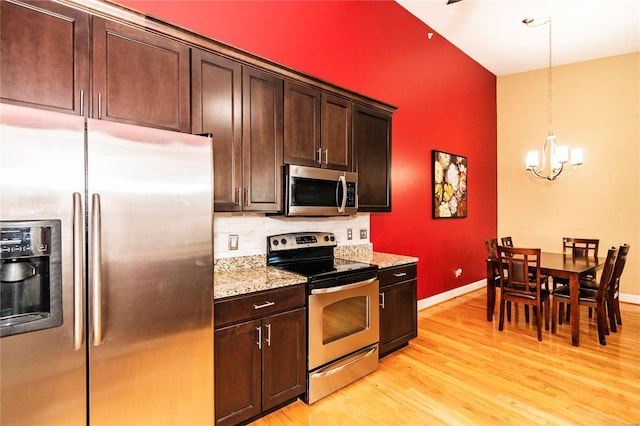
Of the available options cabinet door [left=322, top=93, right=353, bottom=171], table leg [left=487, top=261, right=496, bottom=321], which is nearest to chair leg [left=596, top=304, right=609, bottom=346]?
table leg [left=487, top=261, right=496, bottom=321]

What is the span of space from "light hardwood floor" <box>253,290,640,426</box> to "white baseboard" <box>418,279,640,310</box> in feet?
2.41

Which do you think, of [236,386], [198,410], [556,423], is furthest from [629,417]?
[198,410]

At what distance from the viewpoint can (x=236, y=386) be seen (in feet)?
6.49

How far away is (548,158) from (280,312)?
560 cm

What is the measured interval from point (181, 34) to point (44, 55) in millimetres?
715

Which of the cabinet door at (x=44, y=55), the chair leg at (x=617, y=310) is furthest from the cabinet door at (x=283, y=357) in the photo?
the chair leg at (x=617, y=310)

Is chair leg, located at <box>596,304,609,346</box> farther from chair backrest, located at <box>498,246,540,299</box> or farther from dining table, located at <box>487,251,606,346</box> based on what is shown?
chair backrest, located at <box>498,246,540,299</box>

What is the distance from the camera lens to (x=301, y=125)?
8.67 ft

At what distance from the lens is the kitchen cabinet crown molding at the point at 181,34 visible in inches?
65.2

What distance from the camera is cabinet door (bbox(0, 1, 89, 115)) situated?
1433mm

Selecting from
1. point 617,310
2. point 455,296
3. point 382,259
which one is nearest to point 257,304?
point 382,259

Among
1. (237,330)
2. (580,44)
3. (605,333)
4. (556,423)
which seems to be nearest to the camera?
(237,330)

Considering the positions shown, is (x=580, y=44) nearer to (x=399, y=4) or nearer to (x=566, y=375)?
(x=399, y=4)

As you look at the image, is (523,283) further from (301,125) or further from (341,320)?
(301,125)
